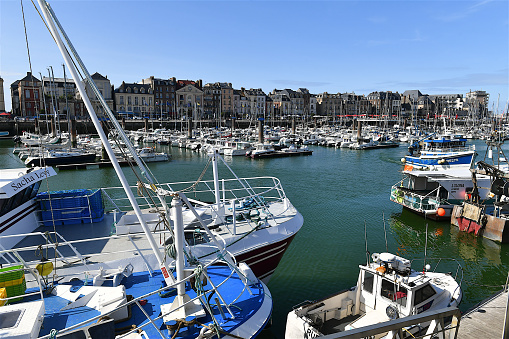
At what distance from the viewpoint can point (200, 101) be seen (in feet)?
401

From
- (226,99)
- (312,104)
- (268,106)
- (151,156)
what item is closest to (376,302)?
(151,156)

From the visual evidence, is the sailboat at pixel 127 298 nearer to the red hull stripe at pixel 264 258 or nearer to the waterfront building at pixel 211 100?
the red hull stripe at pixel 264 258

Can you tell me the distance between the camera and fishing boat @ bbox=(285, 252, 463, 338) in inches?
368

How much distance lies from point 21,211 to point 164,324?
8.03 m

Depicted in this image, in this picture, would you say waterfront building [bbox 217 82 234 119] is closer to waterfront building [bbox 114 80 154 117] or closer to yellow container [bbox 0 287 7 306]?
waterfront building [bbox 114 80 154 117]

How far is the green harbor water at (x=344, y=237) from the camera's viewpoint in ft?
46.9

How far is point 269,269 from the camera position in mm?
12688

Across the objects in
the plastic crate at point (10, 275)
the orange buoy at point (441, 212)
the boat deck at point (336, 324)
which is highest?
the plastic crate at point (10, 275)

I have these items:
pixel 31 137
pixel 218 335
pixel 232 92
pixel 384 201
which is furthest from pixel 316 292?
pixel 232 92

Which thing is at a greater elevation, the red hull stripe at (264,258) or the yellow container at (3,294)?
the yellow container at (3,294)

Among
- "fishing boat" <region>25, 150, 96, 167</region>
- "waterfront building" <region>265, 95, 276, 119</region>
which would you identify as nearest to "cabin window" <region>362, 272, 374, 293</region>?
"fishing boat" <region>25, 150, 96, 167</region>

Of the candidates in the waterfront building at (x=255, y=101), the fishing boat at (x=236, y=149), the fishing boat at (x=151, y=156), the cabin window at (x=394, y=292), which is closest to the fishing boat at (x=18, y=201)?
the cabin window at (x=394, y=292)

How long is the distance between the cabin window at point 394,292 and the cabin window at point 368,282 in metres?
0.42

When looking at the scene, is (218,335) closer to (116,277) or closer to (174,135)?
(116,277)
